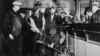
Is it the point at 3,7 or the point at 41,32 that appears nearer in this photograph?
the point at 41,32

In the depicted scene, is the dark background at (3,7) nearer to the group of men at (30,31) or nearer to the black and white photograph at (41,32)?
the black and white photograph at (41,32)

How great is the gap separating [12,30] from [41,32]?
58cm

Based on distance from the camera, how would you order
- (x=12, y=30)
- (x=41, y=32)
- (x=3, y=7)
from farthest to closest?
(x=3, y=7), (x=41, y=32), (x=12, y=30)

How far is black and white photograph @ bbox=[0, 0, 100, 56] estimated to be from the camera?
9.87 feet

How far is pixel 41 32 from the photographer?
356cm

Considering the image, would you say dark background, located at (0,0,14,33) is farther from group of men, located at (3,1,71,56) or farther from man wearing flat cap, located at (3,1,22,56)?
man wearing flat cap, located at (3,1,22,56)

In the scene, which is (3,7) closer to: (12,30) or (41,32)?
(12,30)

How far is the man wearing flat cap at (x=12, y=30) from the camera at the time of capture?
10.3 feet

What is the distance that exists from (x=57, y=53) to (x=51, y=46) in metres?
0.29

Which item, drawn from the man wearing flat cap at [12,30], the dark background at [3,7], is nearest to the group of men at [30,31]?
the man wearing flat cap at [12,30]

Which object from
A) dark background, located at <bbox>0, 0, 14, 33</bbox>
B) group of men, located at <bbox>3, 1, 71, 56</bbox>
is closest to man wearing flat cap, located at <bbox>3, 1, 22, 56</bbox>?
group of men, located at <bbox>3, 1, 71, 56</bbox>

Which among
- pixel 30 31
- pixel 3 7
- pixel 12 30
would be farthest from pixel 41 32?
pixel 3 7

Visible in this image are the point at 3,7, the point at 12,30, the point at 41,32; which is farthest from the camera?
the point at 3,7

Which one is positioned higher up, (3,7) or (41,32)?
(3,7)
